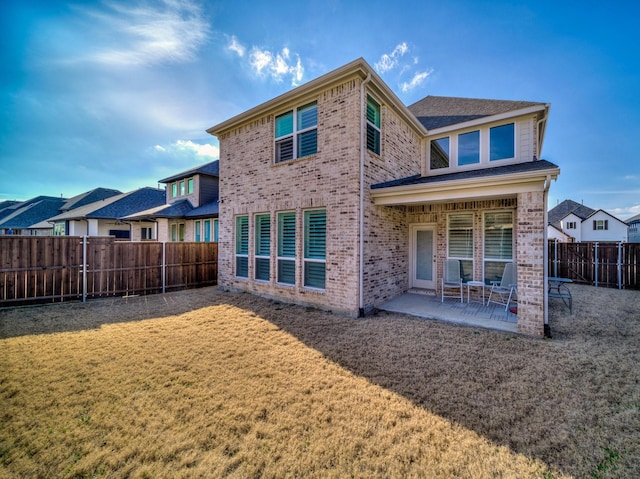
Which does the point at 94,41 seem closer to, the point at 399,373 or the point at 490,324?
the point at 399,373

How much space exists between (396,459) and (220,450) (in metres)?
1.62

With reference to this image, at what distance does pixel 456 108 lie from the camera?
32.7ft

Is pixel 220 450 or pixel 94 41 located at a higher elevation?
pixel 94 41

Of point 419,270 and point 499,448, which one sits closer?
point 499,448

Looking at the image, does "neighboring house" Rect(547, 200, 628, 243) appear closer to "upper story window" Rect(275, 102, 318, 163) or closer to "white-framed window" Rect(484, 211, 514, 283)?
"white-framed window" Rect(484, 211, 514, 283)

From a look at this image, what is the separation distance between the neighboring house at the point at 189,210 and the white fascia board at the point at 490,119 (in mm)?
11522

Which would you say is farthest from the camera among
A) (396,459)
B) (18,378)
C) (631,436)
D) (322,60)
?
(322,60)

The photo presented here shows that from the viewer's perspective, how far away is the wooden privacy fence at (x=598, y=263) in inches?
415

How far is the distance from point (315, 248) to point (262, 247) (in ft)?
7.25

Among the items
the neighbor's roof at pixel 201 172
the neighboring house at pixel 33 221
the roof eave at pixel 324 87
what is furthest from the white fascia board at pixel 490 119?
the neighboring house at pixel 33 221

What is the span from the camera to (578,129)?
16.2 m

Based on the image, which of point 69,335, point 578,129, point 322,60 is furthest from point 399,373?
point 578,129

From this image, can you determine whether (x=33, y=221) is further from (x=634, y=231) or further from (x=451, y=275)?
(x=634, y=231)

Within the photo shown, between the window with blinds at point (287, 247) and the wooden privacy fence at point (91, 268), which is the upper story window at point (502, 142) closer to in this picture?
the window with blinds at point (287, 247)
